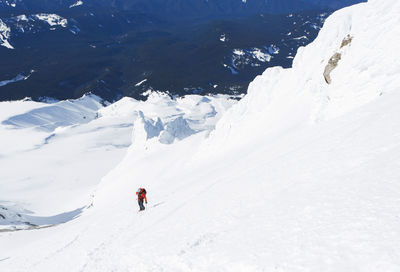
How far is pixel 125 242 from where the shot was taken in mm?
14000

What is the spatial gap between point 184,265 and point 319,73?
24921mm

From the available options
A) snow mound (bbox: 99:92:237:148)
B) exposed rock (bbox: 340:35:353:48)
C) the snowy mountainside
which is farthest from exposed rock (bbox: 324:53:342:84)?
snow mound (bbox: 99:92:237:148)

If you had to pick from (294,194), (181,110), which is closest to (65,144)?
(181,110)

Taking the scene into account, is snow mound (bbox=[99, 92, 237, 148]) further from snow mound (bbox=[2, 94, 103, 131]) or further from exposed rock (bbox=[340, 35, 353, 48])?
exposed rock (bbox=[340, 35, 353, 48])

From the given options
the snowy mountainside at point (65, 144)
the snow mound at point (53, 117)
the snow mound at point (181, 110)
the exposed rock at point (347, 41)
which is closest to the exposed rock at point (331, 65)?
the exposed rock at point (347, 41)

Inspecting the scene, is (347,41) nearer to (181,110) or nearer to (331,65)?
(331,65)

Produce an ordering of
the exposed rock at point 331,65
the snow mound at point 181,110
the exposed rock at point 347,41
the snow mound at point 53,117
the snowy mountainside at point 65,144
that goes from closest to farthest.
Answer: the exposed rock at point 347,41 → the exposed rock at point 331,65 → the snowy mountainside at point 65,144 → the snow mound at point 181,110 → the snow mound at point 53,117

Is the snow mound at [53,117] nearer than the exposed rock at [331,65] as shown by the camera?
No

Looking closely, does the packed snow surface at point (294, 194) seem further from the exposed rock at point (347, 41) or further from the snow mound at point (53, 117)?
the snow mound at point (53, 117)

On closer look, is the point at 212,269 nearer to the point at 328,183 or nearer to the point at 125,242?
the point at 328,183

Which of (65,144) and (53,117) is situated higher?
(53,117)

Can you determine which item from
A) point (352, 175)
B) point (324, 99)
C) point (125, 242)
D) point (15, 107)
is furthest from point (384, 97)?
point (15, 107)

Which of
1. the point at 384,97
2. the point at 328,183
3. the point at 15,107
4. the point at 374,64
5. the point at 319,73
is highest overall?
the point at 15,107

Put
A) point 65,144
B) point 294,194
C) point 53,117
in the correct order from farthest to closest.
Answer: point 53,117 → point 65,144 → point 294,194
